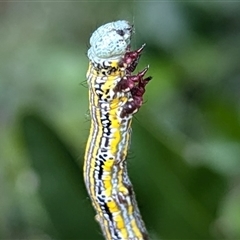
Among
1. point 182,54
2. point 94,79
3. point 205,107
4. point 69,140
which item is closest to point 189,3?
point 182,54

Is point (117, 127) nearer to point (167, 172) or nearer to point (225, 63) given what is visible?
point (167, 172)

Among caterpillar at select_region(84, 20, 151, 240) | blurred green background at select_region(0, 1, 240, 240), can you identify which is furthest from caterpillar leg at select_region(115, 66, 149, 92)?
blurred green background at select_region(0, 1, 240, 240)

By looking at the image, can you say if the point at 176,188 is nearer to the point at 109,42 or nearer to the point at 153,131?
the point at 153,131

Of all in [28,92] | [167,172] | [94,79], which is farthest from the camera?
[28,92]

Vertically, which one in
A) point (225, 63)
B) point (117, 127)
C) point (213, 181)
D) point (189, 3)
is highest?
point (189, 3)

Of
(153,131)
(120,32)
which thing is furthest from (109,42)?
(153,131)

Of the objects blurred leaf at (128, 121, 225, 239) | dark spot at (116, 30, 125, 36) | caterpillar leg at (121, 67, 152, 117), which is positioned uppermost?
dark spot at (116, 30, 125, 36)

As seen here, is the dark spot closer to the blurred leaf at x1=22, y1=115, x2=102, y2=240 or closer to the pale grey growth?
the pale grey growth
